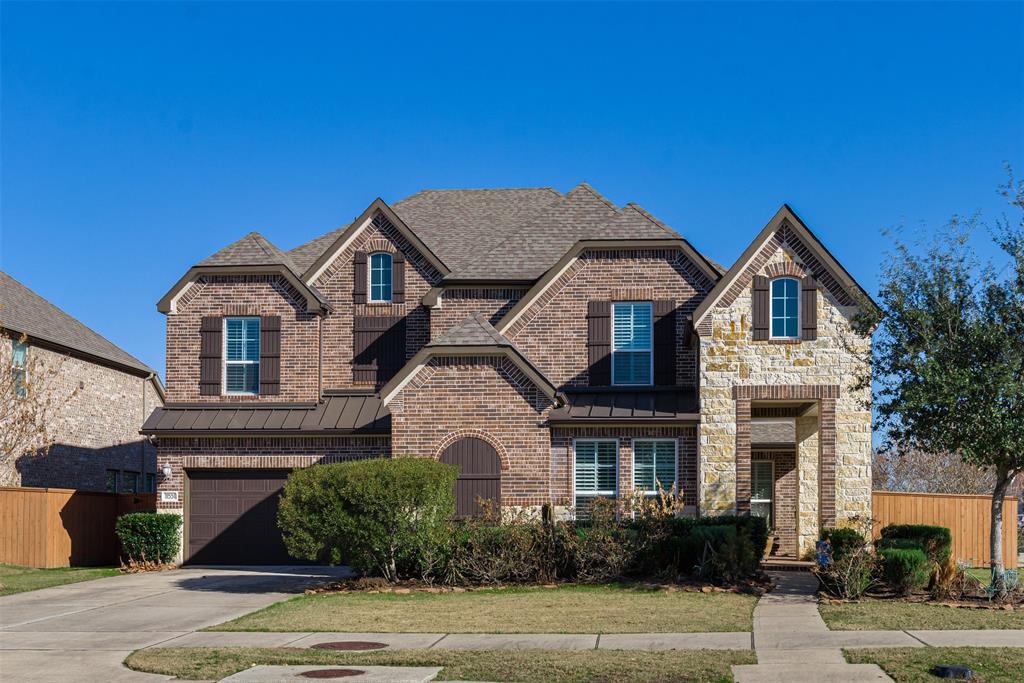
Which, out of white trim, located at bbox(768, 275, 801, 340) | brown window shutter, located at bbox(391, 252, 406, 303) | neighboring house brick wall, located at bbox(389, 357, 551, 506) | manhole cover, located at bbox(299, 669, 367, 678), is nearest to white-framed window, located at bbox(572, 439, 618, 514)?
neighboring house brick wall, located at bbox(389, 357, 551, 506)

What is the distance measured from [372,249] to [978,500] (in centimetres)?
1620

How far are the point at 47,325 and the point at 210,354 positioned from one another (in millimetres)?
9162

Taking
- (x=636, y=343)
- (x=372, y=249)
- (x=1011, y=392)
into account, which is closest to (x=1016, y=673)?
(x=1011, y=392)

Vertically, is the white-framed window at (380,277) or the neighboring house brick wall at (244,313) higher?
the white-framed window at (380,277)

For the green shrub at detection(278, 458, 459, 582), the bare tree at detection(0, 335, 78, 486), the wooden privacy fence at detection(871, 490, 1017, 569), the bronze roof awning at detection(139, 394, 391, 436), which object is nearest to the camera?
the green shrub at detection(278, 458, 459, 582)

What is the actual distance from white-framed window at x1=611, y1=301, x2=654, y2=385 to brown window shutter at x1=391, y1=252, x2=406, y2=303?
5626 millimetres

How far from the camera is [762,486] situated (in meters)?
27.7

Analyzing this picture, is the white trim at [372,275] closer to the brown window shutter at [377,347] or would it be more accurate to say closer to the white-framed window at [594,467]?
the brown window shutter at [377,347]

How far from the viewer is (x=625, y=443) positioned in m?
24.0

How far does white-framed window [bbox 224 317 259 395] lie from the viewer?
26.5 metres

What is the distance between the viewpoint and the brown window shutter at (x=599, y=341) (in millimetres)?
25359

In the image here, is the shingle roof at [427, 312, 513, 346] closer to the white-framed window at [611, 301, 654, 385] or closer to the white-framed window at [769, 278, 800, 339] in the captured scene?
the white-framed window at [611, 301, 654, 385]

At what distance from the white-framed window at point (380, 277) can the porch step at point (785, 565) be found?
445 inches

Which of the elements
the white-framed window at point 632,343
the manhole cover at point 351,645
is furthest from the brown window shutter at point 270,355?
the manhole cover at point 351,645
